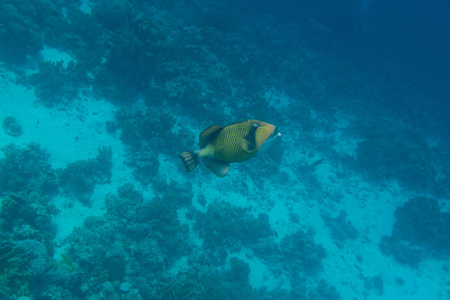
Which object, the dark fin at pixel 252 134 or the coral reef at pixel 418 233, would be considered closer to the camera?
the dark fin at pixel 252 134

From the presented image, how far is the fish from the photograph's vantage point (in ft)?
5.33

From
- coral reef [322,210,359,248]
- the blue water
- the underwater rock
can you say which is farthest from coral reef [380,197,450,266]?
the underwater rock

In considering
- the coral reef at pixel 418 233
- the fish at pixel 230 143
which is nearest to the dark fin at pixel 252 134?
the fish at pixel 230 143

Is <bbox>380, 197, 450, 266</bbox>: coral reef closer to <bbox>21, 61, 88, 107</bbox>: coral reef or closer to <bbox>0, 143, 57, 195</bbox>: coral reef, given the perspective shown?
<bbox>0, 143, 57, 195</bbox>: coral reef

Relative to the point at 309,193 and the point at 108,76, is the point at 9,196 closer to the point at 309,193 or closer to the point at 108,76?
the point at 108,76

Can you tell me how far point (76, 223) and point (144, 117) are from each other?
4975mm

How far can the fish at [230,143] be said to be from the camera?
1.62 meters

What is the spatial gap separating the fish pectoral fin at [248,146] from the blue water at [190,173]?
1.0 inches

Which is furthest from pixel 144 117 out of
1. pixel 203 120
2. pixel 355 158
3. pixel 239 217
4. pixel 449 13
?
pixel 449 13

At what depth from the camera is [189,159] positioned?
65.7 inches

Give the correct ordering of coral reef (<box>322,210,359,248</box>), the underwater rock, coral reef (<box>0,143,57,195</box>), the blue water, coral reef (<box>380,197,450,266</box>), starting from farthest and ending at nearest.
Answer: coral reef (<box>380,197,450,266</box>) → coral reef (<box>322,210,359,248</box>) → the underwater rock → coral reef (<box>0,143,57,195</box>) → the blue water

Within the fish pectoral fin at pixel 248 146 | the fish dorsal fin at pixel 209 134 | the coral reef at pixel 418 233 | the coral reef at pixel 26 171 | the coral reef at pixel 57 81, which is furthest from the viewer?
the coral reef at pixel 418 233

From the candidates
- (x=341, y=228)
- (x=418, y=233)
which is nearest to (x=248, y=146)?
(x=341, y=228)

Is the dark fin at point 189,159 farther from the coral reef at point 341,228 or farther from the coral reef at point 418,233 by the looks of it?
the coral reef at point 418,233
